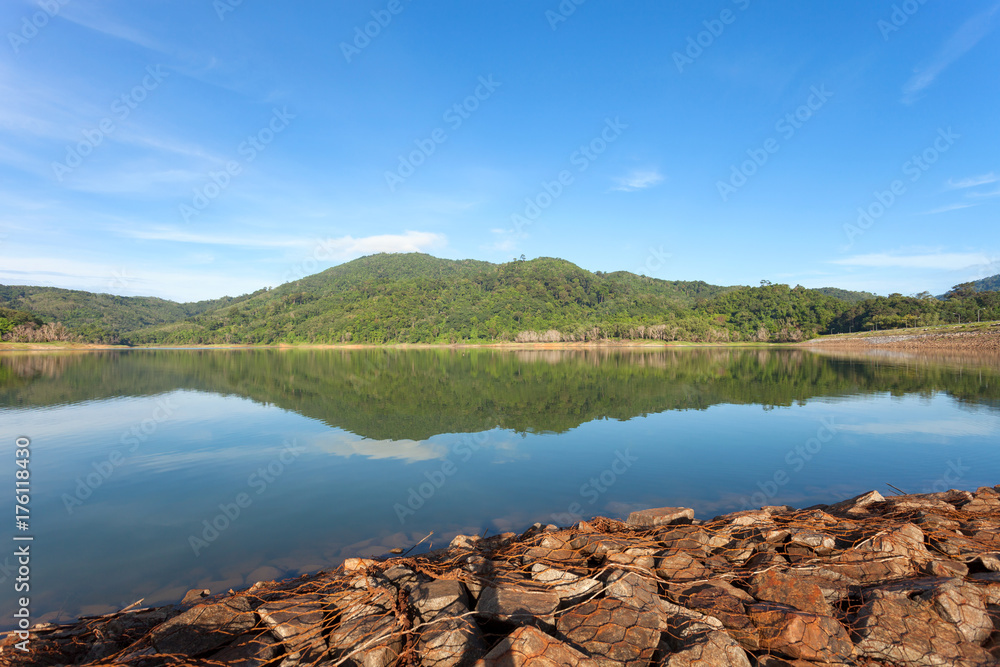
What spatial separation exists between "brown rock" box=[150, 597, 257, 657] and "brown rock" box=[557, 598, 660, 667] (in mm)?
2717

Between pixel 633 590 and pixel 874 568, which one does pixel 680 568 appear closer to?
pixel 633 590

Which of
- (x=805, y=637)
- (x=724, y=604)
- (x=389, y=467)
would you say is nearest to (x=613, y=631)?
(x=724, y=604)

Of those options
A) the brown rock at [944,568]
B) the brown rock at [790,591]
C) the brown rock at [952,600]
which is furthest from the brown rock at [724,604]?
the brown rock at [944,568]

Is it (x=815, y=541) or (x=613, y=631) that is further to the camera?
(x=815, y=541)

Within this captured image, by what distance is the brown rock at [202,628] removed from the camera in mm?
3547

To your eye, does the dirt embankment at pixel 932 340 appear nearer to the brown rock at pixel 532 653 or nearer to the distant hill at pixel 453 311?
the distant hill at pixel 453 311

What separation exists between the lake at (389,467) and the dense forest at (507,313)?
9298 centimetres

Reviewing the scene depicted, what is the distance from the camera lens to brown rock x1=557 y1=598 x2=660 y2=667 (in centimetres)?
321

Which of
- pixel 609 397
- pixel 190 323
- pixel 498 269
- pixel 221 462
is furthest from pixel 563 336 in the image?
pixel 190 323

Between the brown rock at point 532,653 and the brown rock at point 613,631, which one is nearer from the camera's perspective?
the brown rock at point 532,653

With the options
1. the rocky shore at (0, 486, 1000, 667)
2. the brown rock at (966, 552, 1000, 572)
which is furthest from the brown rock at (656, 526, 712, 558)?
the brown rock at (966, 552, 1000, 572)

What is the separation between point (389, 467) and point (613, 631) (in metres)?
7.51

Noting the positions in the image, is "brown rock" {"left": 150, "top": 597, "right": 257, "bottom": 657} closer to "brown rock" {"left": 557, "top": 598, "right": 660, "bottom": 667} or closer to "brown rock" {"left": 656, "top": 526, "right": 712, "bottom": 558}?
"brown rock" {"left": 557, "top": 598, "right": 660, "bottom": 667}

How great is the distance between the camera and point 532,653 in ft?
9.91
